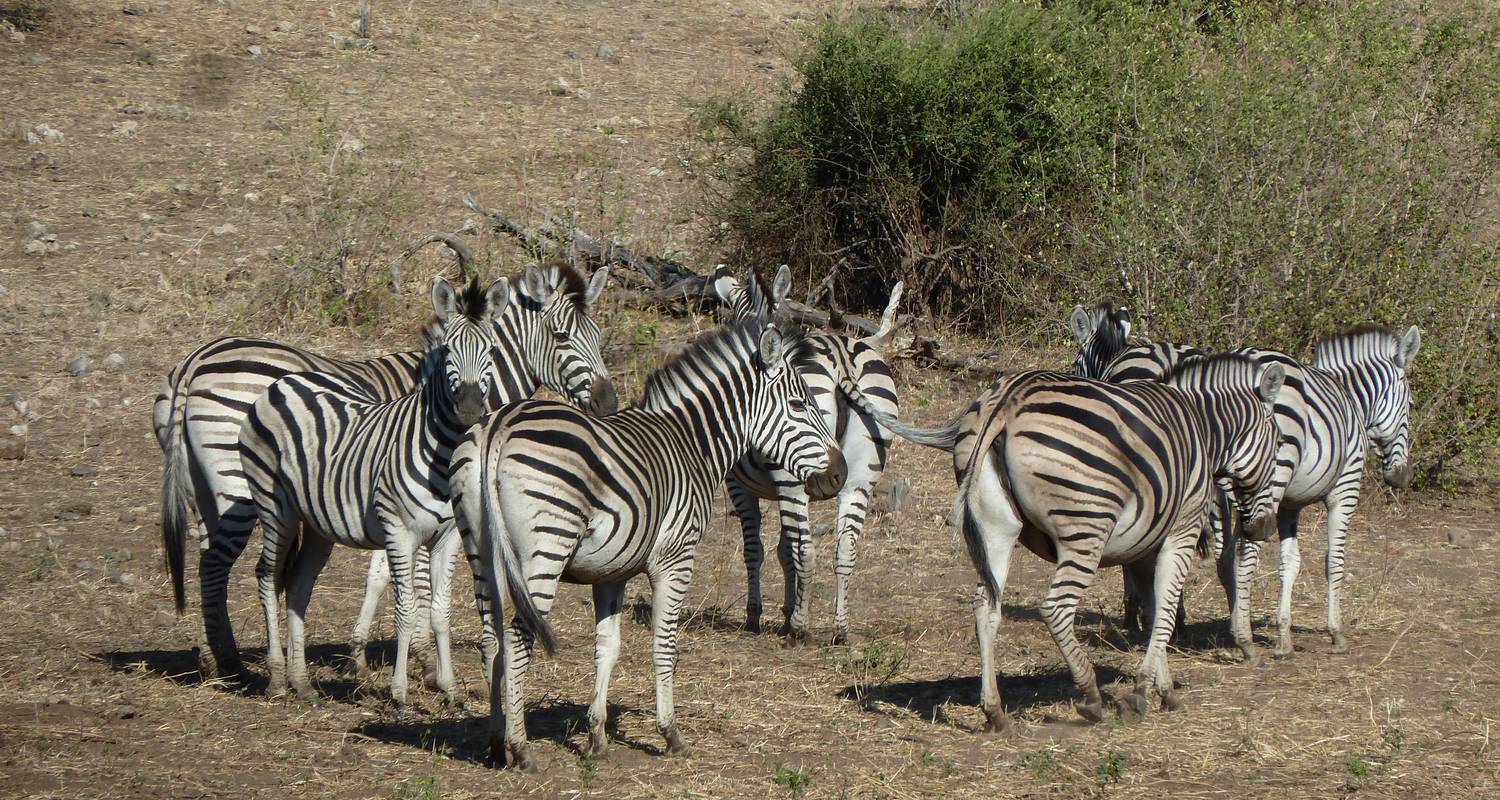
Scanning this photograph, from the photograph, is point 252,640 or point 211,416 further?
point 252,640

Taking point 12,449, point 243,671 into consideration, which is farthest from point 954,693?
point 12,449

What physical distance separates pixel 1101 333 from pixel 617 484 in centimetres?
489

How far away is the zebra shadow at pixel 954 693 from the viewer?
721cm

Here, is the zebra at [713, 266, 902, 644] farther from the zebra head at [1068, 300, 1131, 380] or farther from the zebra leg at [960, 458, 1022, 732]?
the zebra leg at [960, 458, 1022, 732]

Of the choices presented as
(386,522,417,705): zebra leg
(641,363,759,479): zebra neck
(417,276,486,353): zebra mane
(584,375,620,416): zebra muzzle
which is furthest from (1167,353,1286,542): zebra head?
(386,522,417,705): zebra leg

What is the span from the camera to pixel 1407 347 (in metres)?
9.25

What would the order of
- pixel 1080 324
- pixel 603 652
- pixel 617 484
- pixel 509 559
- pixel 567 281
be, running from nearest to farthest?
pixel 509 559 → pixel 617 484 → pixel 603 652 → pixel 567 281 → pixel 1080 324

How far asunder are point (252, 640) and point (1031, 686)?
15.3ft

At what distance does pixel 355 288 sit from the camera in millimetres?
14414

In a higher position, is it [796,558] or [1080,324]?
[1080,324]

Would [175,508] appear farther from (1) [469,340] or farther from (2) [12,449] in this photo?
(2) [12,449]

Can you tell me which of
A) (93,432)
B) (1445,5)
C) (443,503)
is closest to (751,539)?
(443,503)

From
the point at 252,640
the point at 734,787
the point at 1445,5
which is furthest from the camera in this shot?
the point at 1445,5

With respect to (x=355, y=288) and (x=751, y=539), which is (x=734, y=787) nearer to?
(x=751, y=539)
